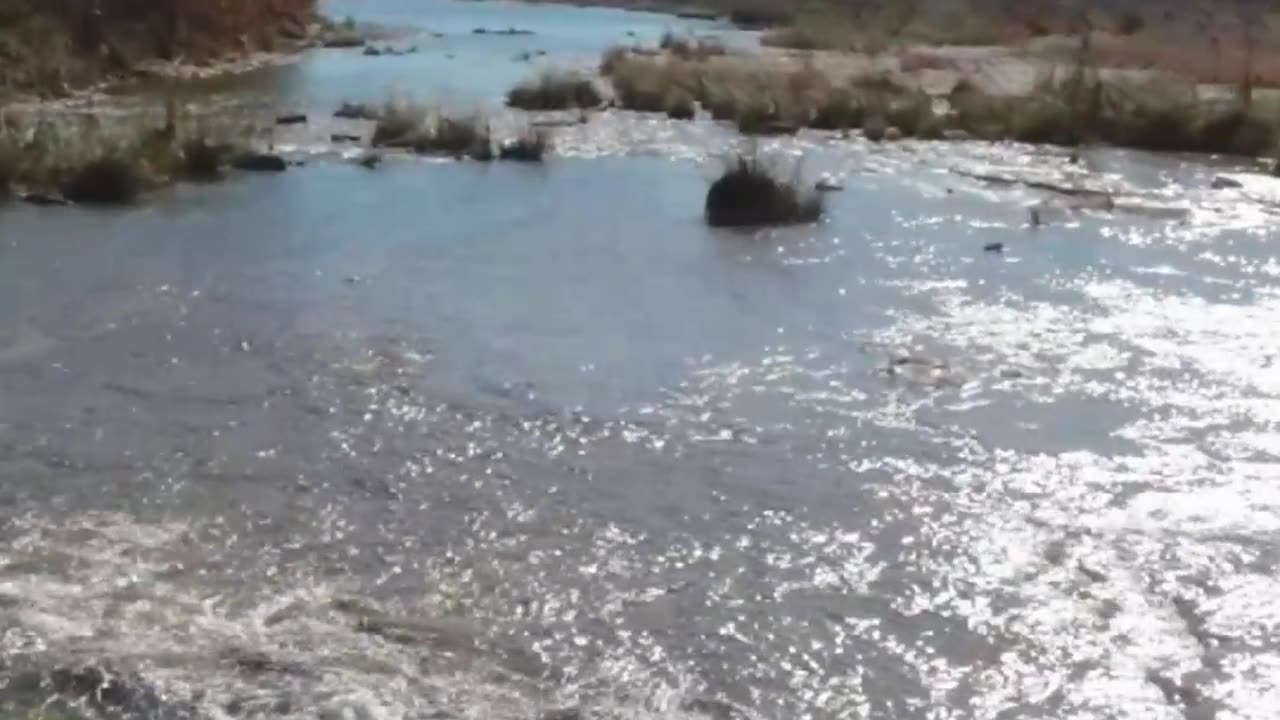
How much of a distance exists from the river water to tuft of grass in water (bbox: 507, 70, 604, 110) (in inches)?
363

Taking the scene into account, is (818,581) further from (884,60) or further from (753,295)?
(884,60)

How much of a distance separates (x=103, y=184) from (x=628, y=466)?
10026 millimetres

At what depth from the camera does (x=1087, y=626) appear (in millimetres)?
8070

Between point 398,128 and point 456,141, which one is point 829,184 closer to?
point 456,141

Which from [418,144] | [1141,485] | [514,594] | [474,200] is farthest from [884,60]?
[514,594]

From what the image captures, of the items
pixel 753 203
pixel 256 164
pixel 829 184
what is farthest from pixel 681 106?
pixel 753 203

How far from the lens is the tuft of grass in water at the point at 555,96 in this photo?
28.1 m

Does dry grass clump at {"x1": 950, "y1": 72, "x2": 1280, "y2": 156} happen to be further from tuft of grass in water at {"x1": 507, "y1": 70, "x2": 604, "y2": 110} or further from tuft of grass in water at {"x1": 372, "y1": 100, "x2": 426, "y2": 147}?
tuft of grass in water at {"x1": 372, "y1": 100, "x2": 426, "y2": 147}

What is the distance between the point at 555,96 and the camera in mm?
28203

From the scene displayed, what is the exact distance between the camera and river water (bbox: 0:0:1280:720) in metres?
7.48

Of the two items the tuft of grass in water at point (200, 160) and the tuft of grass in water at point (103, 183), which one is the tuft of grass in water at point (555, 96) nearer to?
the tuft of grass in water at point (200, 160)

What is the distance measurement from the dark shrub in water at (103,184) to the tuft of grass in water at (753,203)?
585cm

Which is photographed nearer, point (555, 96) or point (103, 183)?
point (103, 183)

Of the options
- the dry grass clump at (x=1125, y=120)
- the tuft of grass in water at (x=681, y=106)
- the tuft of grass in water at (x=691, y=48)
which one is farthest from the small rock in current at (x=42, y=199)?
the tuft of grass in water at (x=691, y=48)
